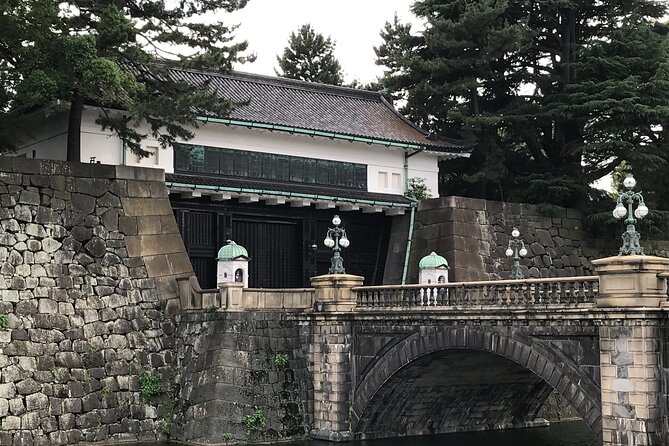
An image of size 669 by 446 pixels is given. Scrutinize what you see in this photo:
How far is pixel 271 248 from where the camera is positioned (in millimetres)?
35938

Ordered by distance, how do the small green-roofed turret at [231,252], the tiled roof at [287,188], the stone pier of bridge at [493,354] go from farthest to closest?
the tiled roof at [287,188] → the small green-roofed turret at [231,252] → the stone pier of bridge at [493,354]

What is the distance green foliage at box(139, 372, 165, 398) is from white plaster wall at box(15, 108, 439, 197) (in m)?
7.33

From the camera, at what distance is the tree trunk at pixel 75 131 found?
30547mm

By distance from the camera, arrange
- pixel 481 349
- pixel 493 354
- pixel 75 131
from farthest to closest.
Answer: pixel 75 131
pixel 493 354
pixel 481 349

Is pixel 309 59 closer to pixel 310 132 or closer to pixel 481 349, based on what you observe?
pixel 310 132

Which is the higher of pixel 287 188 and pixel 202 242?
pixel 287 188

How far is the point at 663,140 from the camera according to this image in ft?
130

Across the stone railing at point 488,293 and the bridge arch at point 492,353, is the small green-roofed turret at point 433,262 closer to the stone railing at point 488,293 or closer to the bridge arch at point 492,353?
the stone railing at point 488,293

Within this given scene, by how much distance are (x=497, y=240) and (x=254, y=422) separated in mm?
13482

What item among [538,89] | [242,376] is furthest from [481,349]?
[538,89]

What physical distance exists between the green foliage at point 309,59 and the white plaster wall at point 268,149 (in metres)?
18.4

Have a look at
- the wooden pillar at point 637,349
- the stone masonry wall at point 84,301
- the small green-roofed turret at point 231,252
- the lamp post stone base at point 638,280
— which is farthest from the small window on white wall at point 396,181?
the lamp post stone base at point 638,280

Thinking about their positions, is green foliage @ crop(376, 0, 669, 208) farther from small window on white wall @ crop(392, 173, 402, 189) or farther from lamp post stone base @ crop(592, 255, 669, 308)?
lamp post stone base @ crop(592, 255, 669, 308)

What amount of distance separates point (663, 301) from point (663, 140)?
68.0 ft
